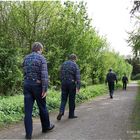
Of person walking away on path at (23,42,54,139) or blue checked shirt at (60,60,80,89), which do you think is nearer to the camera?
person walking away on path at (23,42,54,139)

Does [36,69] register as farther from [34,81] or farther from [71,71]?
[71,71]

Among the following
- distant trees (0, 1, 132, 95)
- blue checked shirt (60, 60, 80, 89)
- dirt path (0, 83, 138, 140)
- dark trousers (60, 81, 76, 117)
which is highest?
distant trees (0, 1, 132, 95)

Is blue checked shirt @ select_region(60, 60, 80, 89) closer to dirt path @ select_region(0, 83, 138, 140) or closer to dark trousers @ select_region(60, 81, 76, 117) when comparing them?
dark trousers @ select_region(60, 81, 76, 117)

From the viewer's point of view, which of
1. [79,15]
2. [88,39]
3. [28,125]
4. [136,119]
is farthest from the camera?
[88,39]

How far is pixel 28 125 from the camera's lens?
9156 millimetres

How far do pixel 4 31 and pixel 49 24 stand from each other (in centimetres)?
273

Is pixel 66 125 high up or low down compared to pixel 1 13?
down

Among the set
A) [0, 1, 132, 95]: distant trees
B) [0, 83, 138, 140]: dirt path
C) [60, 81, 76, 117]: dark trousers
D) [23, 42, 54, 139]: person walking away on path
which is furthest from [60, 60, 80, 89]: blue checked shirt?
[0, 1, 132, 95]: distant trees

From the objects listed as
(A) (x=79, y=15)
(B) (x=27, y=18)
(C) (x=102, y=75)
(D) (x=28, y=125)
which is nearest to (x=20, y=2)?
(B) (x=27, y=18)

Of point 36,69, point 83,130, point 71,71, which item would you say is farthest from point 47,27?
point 36,69

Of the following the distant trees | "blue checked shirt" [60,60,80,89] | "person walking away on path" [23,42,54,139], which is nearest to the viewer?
"person walking away on path" [23,42,54,139]

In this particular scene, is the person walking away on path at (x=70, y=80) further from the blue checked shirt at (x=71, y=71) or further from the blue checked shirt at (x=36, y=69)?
the blue checked shirt at (x=36, y=69)

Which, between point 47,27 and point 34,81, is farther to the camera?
point 47,27

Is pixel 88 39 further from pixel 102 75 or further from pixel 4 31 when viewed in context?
pixel 102 75
